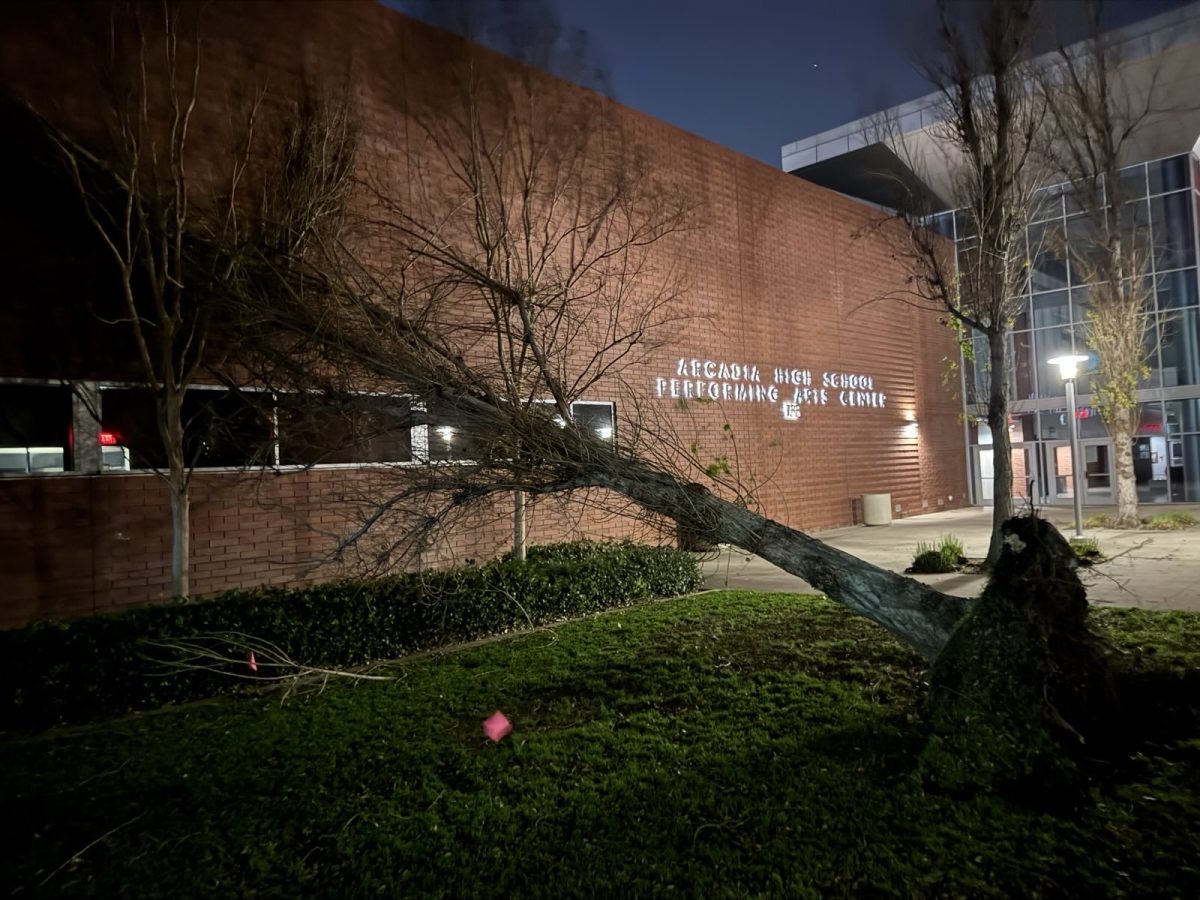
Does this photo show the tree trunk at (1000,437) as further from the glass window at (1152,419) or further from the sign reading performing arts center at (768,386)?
the glass window at (1152,419)

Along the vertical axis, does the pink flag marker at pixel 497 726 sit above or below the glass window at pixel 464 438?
below

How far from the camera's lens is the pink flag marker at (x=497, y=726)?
4703mm

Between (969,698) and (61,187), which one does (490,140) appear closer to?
(61,187)

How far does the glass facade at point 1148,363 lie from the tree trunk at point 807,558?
1693 centimetres

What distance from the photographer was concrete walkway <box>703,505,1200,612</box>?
27.0ft

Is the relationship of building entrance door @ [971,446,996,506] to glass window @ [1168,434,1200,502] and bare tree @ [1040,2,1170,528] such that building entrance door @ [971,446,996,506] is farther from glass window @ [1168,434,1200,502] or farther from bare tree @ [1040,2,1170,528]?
bare tree @ [1040,2,1170,528]

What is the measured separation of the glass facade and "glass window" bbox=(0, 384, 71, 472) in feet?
64.6

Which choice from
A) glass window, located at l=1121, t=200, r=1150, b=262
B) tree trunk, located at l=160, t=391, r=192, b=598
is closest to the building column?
tree trunk, located at l=160, t=391, r=192, b=598

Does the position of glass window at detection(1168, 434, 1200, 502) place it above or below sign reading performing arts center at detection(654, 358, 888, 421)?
below

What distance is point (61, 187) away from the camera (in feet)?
23.6

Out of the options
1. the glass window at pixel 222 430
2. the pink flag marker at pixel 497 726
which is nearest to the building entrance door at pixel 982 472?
the glass window at pixel 222 430

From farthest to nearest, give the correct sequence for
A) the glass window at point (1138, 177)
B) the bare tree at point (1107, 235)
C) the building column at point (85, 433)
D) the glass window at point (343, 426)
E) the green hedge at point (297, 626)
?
1. the glass window at point (1138, 177)
2. the bare tree at point (1107, 235)
3. the building column at point (85, 433)
4. the glass window at point (343, 426)
5. the green hedge at point (297, 626)

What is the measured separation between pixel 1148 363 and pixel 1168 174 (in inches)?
222

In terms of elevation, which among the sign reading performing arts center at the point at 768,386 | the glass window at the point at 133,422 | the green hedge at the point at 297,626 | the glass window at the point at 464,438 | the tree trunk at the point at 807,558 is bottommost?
the green hedge at the point at 297,626
